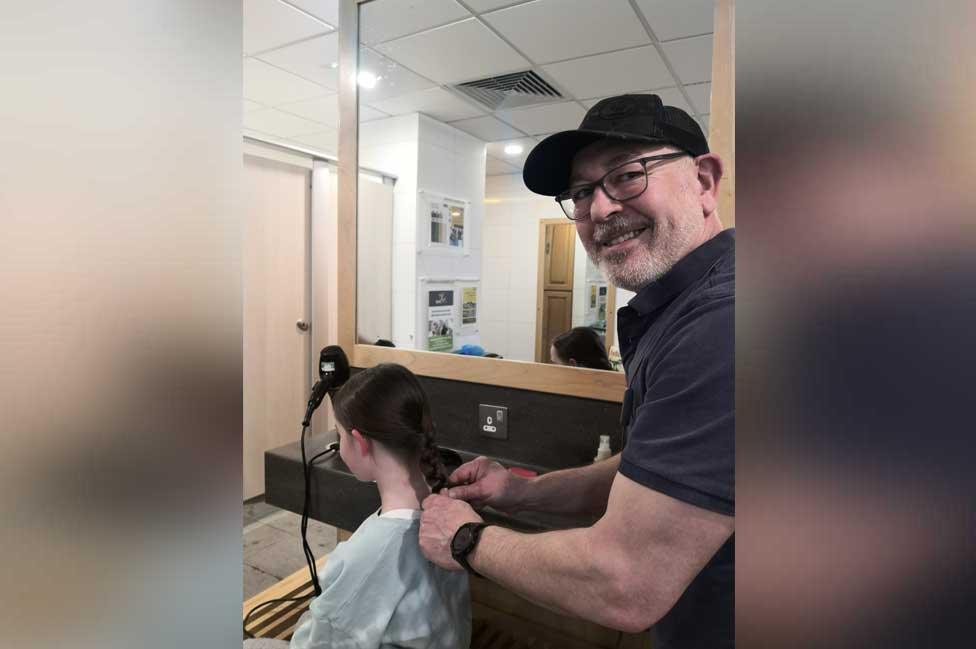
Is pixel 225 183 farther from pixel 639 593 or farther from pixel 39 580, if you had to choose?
pixel 639 593

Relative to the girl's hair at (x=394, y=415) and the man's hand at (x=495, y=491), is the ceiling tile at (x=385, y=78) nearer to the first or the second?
the girl's hair at (x=394, y=415)

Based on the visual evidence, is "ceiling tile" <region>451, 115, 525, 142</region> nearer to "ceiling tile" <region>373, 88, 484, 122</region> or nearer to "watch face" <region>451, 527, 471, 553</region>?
"ceiling tile" <region>373, 88, 484, 122</region>

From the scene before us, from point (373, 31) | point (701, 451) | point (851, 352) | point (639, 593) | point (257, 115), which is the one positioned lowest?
point (639, 593)

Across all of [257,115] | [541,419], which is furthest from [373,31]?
[257,115]

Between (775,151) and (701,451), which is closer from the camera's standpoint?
(775,151)

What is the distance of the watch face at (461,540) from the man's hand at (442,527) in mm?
25

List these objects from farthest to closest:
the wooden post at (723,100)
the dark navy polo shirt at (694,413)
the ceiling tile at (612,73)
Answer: the ceiling tile at (612,73) → the wooden post at (723,100) → the dark navy polo shirt at (694,413)

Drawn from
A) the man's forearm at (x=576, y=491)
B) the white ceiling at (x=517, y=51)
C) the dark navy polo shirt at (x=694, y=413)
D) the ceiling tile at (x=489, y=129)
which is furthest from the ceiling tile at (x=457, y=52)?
the man's forearm at (x=576, y=491)

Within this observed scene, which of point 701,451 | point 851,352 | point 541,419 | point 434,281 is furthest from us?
point 434,281

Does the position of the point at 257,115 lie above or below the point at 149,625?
above

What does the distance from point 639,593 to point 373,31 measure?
1830 mm

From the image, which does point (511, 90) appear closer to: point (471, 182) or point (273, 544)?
point (471, 182)

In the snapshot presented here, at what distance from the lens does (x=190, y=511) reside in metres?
0.22

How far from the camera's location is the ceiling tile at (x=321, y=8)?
84.5 inches
